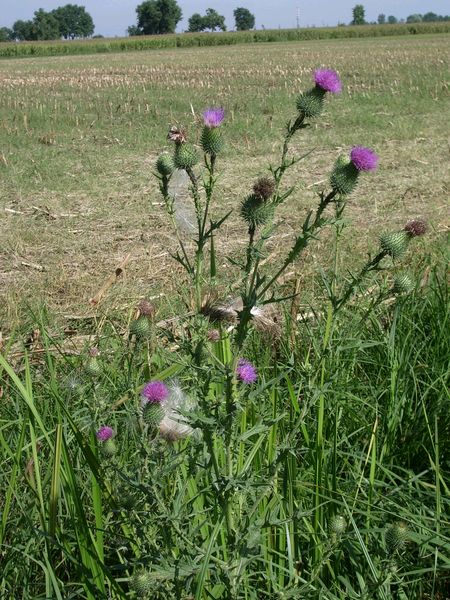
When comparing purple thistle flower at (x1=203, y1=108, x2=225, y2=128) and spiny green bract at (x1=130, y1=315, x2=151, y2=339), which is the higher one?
purple thistle flower at (x1=203, y1=108, x2=225, y2=128)

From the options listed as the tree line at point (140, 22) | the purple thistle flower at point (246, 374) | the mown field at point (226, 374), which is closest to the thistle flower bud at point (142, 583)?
the mown field at point (226, 374)

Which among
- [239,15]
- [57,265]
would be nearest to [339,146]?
[57,265]

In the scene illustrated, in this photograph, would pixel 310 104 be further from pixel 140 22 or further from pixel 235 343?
pixel 140 22

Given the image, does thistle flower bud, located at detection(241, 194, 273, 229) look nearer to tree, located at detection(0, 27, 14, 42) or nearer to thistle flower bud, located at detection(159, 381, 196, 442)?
thistle flower bud, located at detection(159, 381, 196, 442)

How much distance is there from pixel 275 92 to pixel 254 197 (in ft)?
46.2

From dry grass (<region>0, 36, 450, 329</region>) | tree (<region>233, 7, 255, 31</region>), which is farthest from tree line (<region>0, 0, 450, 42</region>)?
dry grass (<region>0, 36, 450, 329</region>)

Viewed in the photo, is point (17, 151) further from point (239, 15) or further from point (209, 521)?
point (239, 15)

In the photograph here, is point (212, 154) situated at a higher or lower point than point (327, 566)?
higher

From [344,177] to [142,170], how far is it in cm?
688

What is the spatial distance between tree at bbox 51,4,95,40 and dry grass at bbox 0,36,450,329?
110245 mm

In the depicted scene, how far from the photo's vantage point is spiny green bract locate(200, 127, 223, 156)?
5.12ft

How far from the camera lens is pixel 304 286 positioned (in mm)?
3938

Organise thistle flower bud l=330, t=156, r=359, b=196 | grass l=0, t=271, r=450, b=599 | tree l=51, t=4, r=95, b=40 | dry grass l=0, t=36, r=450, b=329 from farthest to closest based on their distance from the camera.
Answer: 1. tree l=51, t=4, r=95, b=40
2. dry grass l=0, t=36, r=450, b=329
3. thistle flower bud l=330, t=156, r=359, b=196
4. grass l=0, t=271, r=450, b=599

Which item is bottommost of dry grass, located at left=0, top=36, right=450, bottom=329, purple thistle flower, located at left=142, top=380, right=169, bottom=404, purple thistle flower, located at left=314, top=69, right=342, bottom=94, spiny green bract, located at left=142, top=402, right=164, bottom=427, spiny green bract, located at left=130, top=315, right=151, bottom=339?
dry grass, located at left=0, top=36, right=450, bottom=329
